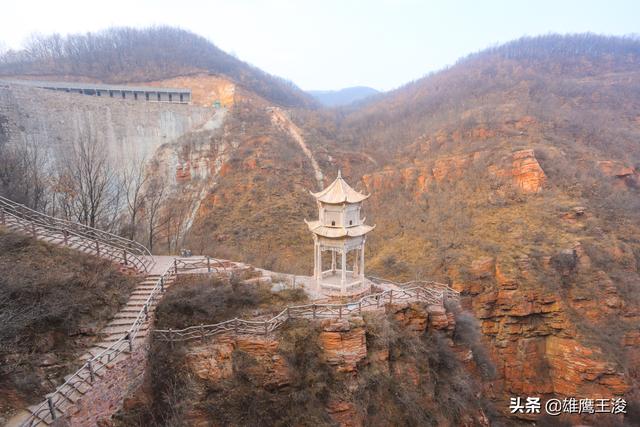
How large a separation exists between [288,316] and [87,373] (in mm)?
6193

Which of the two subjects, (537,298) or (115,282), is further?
(537,298)

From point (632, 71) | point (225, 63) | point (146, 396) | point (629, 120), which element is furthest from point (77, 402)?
point (632, 71)

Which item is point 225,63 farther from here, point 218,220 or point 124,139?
point 218,220

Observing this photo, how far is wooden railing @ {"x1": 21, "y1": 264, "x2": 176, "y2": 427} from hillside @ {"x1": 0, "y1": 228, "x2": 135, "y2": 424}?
1.56ft

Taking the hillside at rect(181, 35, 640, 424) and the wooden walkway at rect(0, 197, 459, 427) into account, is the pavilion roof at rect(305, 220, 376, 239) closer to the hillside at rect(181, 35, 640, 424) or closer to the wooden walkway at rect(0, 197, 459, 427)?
the wooden walkway at rect(0, 197, 459, 427)

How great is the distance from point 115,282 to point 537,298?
24.0m

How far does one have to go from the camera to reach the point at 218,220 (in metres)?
33.5

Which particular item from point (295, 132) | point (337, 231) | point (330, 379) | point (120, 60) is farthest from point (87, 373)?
point (120, 60)

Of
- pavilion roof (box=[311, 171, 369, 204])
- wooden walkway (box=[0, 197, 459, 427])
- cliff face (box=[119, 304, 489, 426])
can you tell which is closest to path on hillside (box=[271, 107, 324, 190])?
pavilion roof (box=[311, 171, 369, 204])

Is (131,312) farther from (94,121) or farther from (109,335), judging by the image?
(94,121)

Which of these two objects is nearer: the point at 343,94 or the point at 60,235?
the point at 60,235

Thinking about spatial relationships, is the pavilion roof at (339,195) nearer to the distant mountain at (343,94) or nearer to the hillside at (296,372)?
the hillside at (296,372)

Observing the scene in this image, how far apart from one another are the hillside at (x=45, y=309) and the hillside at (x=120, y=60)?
47.1 meters

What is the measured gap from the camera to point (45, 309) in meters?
10.2
